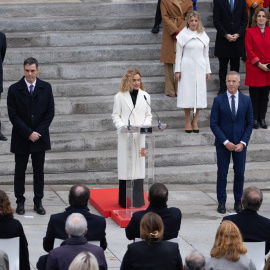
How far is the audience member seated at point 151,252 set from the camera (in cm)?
685

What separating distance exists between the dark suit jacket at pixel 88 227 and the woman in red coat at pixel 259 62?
6673mm

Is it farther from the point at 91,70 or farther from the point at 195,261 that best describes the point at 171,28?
the point at 195,261

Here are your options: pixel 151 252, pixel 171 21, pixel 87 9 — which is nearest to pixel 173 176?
pixel 171 21

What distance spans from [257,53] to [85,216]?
6.91 m

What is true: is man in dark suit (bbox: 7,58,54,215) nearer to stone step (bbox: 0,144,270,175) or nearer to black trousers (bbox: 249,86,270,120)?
stone step (bbox: 0,144,270,175)

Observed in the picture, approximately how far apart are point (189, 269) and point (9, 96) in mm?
4975

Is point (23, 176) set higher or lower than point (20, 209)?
higher

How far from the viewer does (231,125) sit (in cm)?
1095

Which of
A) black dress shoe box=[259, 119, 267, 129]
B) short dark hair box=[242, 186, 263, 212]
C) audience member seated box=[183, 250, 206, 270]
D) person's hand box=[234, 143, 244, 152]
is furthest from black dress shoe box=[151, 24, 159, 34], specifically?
audience member seated box=[183, 250, 206, 270]

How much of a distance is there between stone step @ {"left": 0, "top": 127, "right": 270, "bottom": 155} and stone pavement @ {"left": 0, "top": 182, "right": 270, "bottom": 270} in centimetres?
103

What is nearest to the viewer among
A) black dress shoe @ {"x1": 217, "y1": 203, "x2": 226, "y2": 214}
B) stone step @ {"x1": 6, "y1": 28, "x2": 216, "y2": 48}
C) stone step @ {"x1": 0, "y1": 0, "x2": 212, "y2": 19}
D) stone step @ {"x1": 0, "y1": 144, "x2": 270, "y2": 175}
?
black dress shoe @ {"x1": 217, "y1": 203, "x2": 226, "y2": 214}

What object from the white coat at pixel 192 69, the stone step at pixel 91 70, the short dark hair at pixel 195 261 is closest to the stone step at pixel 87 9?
the stone step at pixel 91 70

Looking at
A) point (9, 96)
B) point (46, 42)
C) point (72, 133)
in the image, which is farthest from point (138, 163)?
point (46, 42)

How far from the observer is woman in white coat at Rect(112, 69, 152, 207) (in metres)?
10.7
